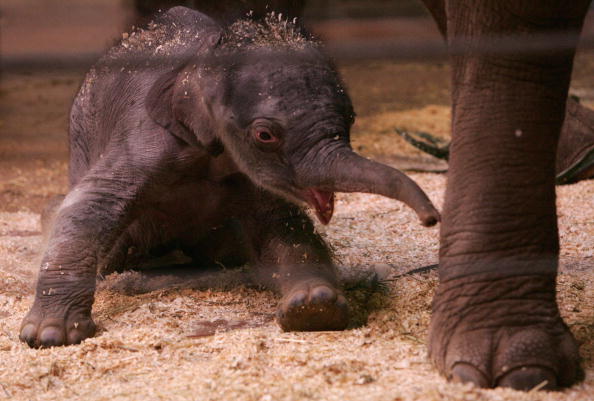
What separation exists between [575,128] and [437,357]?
3.34 meters

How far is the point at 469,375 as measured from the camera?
2.24m

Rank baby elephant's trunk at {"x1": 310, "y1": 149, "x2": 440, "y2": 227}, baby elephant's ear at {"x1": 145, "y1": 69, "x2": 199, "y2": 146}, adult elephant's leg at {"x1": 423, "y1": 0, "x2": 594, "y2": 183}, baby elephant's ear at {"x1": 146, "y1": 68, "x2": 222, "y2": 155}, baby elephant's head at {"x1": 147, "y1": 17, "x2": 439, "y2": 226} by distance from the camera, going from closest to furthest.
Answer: baby elephant's trunk at {"x1": 310, "y1": 149, "x2": 440, "y2": 227}
baby elephant's head at {"x1": 147, "y1": 17, "x2": 439, "y2": 226}
baby elephant's ear at {"x1": 146, "y1": 68, "x2": 222, "y2": 155}
baby elephant's ear at {"x1": 145, "y1": 69, "x2": 199, "y2": 146}
adult elephant's leg at {"x1": 423, "y1": 0, "x2": 594, "y2": 183}

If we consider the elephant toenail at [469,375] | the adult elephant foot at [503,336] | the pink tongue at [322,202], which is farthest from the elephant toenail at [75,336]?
the elephant toenail at [469,375]

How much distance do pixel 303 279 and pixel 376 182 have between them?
26.9 inches

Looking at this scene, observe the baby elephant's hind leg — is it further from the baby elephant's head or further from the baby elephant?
the baby elephant's head

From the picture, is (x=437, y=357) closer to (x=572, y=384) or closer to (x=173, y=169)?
(x=572, y=384)

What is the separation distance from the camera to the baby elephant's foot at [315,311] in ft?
9.42

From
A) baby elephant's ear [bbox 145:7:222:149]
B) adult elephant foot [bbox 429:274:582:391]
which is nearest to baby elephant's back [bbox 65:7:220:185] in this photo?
baby elephant's ear [bbox 145:7:222:149]

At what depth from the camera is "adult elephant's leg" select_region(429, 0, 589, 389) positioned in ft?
7.39

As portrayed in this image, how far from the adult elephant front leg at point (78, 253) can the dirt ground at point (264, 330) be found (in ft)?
0.30

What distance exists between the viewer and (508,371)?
2236mm

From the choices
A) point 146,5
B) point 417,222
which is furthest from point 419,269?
point 146,5

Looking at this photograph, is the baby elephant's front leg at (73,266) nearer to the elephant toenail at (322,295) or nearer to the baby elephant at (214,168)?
the baby elephant at (214,168)

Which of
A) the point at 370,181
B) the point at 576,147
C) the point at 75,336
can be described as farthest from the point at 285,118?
the point at 576,147
